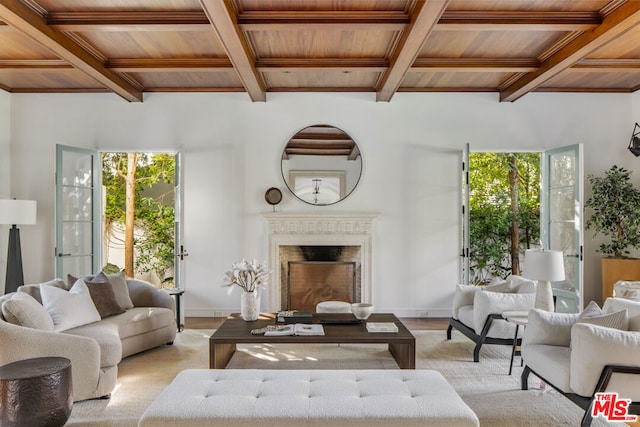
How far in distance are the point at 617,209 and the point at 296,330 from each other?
4095mm

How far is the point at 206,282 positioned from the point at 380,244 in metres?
2.24

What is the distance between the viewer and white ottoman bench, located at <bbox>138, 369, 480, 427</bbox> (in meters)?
2.07

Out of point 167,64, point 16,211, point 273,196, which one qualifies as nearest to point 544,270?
point 273,196

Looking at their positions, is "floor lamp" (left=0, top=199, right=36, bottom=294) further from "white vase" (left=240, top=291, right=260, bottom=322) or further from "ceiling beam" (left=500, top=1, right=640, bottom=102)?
"ceiling beam" (left=500, top=1, right=640, bottom=102)

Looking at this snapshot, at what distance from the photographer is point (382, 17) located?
12.4ft

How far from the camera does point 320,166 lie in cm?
589

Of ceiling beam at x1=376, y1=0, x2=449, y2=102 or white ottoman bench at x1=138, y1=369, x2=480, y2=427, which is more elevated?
ceiling beam at x1=376, y1=0, x2=449, y2=102

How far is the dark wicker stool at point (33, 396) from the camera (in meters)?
2.44

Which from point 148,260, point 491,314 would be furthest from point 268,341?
point 148,260

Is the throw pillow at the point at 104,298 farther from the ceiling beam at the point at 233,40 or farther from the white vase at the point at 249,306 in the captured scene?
the ceiling beam at the point at 233,40

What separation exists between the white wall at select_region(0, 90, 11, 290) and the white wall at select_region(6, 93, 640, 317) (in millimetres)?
511

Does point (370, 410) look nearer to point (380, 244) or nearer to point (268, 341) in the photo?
point (268, 341)

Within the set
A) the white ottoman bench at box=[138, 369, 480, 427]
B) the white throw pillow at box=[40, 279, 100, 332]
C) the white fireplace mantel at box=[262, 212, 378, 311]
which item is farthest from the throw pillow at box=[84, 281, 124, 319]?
the white fireplace mantel at box=[262, 212, 378, 311]

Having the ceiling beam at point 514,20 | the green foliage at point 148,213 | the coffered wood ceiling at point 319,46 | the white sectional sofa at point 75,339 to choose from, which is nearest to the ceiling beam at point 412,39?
the coffered wood ceiling at point 319,46
